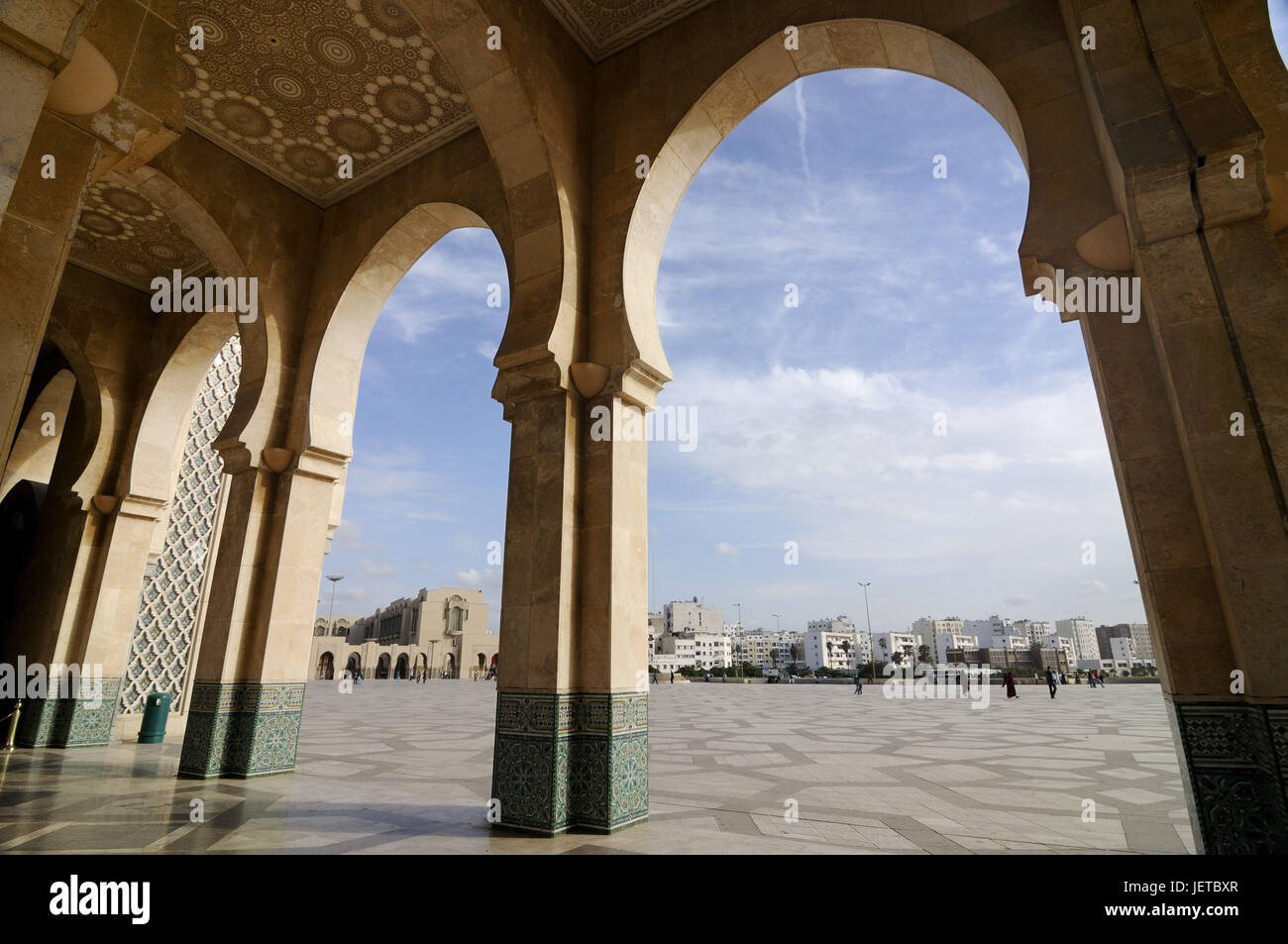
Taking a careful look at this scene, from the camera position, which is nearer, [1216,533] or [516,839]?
[1216,533]

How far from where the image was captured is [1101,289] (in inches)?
119

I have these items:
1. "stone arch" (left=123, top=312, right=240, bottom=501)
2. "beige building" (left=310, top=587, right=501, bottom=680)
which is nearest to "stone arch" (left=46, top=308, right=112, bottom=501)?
"stone arch" (left=123, top=312, right=240, bottom=501)

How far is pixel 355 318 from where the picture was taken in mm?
6535

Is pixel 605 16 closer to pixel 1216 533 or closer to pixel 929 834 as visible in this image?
pixel 1216 533

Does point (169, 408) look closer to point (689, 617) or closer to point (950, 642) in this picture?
point (689, 617)

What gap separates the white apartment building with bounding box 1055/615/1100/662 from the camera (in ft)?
515

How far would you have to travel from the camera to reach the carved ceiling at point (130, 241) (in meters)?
6.92

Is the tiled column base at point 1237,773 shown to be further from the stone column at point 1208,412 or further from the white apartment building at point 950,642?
the white apartment building at point 950,642

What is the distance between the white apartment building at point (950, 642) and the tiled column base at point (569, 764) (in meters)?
139

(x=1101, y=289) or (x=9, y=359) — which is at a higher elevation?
(x=1101, y=289)

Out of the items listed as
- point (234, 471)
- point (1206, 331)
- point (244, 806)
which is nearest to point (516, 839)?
point (244, 806)

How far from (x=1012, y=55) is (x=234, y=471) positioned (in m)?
6.62

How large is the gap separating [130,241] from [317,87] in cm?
379
